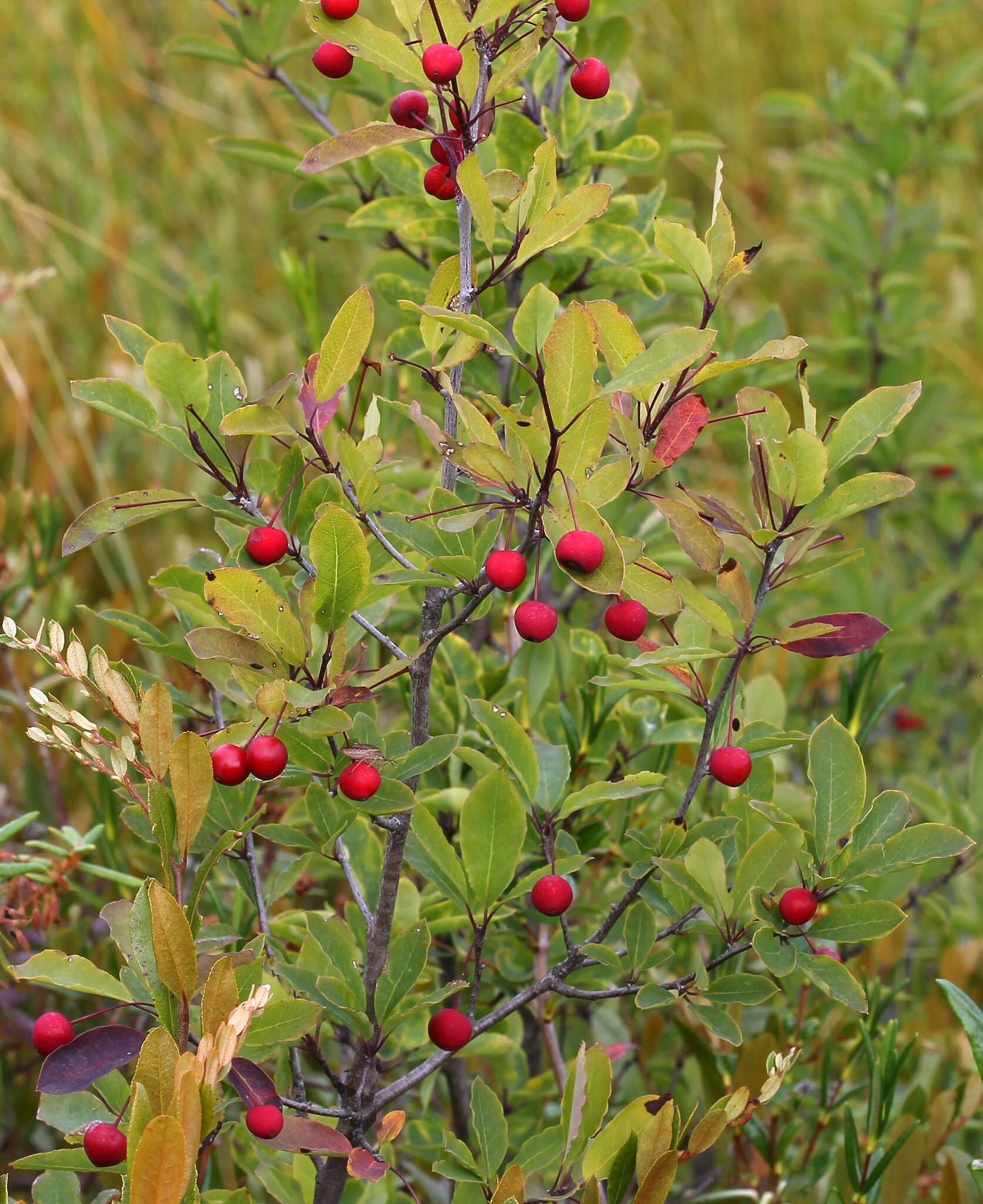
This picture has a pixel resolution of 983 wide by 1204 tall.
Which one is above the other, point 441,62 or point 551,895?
point 441,62

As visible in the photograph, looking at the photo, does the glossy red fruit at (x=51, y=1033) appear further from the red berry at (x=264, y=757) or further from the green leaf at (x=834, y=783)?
the green leaf at (x=834, y=783)

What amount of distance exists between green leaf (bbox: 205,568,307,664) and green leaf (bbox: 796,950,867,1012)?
39 cm

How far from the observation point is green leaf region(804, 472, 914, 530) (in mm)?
703

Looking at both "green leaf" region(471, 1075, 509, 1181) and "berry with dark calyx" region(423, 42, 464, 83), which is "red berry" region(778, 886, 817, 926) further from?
"berry with dark calyx" region(423, 42, 464, 83)

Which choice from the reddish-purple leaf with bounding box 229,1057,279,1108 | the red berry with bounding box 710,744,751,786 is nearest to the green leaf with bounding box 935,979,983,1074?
the red berry with bounding box 710,744,751,786

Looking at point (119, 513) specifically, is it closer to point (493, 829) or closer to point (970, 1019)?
point (493, 829)

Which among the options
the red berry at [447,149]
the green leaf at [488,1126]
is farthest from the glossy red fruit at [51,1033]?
the red berry at [447,149]

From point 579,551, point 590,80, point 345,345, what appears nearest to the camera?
point 579,551

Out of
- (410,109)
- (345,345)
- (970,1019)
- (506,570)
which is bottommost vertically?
(970,1019)

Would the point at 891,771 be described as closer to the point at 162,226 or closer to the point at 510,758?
the point at 510,758

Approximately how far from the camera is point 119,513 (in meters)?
0.76

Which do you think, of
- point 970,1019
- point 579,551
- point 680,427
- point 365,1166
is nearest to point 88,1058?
point 365,1166

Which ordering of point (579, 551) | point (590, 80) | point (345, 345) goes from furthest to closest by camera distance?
point (590, 80) → point (345, 345) → point (579, 551)

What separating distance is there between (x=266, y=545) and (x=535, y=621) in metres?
0.17
